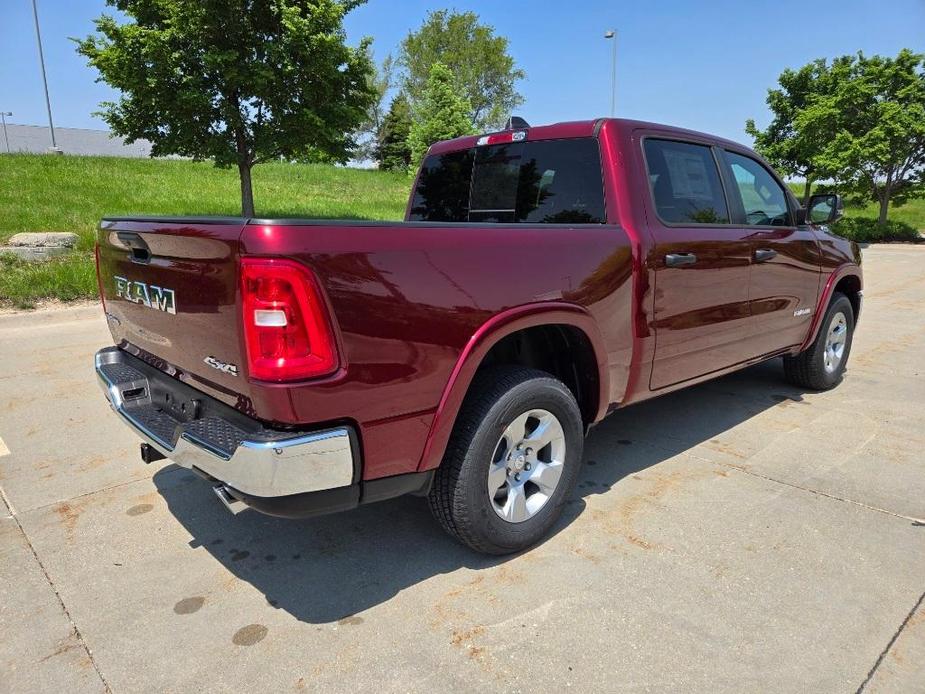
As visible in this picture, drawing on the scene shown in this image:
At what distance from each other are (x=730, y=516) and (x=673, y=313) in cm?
105

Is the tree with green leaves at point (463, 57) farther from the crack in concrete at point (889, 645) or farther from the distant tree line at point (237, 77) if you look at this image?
the crack in concrete at point (889, 645)

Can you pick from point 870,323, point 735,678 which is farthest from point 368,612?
point 870,323

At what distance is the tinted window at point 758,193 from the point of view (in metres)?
4.00

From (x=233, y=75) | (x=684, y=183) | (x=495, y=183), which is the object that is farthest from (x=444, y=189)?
(x=233, y=75)

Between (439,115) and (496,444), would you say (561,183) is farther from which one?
(439,115)

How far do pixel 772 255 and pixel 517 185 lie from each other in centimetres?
176

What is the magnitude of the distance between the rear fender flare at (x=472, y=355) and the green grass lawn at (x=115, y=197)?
3.22 meters

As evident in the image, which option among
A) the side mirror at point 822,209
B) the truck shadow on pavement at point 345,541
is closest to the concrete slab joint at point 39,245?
the truck shadow on pavement at point 345,541

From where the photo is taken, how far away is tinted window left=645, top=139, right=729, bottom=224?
3346mm

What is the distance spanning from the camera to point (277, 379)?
1.98m

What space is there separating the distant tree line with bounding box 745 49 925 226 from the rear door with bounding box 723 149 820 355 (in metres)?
18.8

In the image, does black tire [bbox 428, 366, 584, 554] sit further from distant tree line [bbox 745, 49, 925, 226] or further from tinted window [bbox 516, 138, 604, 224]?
distant tree line [bbox 745, 49, 925, 226]

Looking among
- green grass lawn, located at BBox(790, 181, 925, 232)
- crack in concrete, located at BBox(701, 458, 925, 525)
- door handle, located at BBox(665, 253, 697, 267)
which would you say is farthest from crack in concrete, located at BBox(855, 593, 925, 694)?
green grass lawn, located at BBox(790, 181, 925, 232)

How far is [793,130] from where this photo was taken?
23.0m
